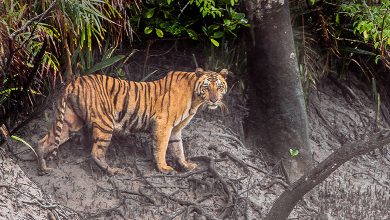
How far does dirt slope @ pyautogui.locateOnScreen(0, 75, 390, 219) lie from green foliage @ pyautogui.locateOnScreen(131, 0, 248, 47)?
3.16 ft

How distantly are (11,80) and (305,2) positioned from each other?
4.36 meters

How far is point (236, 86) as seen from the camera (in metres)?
11.2

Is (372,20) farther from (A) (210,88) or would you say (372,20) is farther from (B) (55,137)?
(B) (55,137)

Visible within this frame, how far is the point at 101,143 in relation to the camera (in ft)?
31.2

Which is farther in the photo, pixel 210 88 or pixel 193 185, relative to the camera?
pixel 193 185

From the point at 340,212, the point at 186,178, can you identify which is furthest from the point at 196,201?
the point at 340,212

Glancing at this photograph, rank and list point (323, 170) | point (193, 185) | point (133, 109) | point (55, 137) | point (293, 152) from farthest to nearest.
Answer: point (293, 152) < point (193, 185) < point (133, 109) < point (55, 137) < point (323, 170)

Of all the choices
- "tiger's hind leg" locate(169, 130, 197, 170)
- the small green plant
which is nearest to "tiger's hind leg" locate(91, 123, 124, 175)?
"tiger's hind leg" locate(169, 130, 197, 170)

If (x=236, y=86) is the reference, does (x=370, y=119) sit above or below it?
below

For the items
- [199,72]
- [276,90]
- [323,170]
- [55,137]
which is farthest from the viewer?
[276,90]

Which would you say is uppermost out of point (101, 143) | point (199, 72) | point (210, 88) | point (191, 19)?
point (191, 19)

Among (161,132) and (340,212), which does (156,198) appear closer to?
(161,132)

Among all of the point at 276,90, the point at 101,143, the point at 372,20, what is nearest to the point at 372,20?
the point at 372,20

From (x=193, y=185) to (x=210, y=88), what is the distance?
103cm
